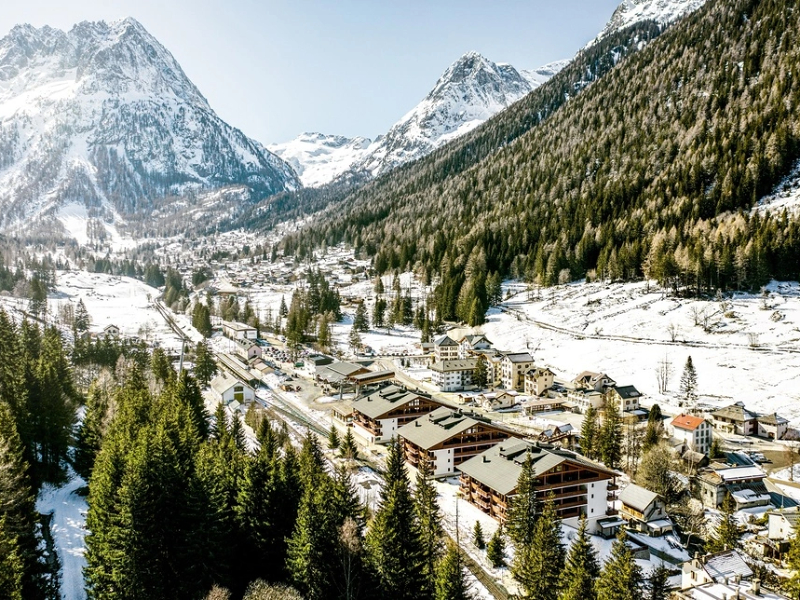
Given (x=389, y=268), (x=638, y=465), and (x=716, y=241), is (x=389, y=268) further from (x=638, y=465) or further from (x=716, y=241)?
(x=638, y=465)

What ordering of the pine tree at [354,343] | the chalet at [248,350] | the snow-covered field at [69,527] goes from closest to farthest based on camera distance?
1. the snow-covered field at [69,527]
2. the chalet at [248,350]
3. the pine tree at [354,343]

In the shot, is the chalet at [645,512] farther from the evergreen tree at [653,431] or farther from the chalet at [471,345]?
the chalet at [471,345]

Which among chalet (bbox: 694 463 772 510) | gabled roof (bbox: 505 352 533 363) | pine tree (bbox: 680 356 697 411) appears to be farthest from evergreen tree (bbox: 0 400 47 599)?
pine tree (bbox: 680 356 697 411)

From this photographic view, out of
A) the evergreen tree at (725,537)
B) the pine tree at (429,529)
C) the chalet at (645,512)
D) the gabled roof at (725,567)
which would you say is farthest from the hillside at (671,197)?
the pine tree at (429,529)

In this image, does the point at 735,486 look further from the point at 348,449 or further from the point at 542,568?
the point at 348,449

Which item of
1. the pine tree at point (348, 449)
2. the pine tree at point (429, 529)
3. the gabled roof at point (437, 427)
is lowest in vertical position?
the pine tree at point (348, 449)

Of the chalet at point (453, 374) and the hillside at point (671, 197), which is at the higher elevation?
the hillside at point (671, 197)

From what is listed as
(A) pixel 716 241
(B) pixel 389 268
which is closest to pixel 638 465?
(A) pixel 716 241
